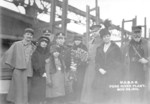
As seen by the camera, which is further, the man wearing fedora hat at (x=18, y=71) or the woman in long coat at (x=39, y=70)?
the woman in long coat at (x=39, y=70)

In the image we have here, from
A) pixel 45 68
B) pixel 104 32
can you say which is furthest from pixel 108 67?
pixel 45 68

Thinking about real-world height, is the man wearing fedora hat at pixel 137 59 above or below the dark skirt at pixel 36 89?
above

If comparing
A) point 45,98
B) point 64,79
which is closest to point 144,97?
point 64,79

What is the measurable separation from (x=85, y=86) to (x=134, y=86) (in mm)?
892

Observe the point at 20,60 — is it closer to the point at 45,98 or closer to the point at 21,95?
the point at 21,95

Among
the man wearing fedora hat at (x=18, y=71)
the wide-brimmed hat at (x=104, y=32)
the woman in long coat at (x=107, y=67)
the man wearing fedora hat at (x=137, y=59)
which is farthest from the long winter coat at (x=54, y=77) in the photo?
the man wearing fedora hat at (x=137, y=59)

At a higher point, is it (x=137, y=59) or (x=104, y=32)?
(x=104, y=32)

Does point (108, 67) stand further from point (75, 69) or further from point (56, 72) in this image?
point (56, 72)

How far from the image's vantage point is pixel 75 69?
399cm

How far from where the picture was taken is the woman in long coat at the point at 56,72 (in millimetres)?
3752

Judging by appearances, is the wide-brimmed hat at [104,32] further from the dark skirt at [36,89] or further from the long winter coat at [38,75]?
the dark skirt at [36,89]

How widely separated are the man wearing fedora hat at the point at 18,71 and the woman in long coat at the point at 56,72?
0.36 meters

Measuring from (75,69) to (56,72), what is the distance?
0.35 m

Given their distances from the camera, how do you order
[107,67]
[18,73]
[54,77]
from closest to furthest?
[18,73], [107,67], [54,77]
